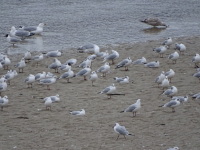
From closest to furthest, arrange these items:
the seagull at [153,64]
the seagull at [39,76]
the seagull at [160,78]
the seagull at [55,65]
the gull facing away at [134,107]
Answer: the gull facing away at [134,107]
the seagull at [160,78]
the seagull at [39,76]
the seagull at [55,65]
the seagull at [153,64]

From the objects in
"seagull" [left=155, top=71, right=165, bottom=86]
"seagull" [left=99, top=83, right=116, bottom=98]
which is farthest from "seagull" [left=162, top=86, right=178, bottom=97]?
"seagull" [left=99, top=83, right=116, bottom=98]

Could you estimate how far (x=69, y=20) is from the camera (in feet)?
80.6

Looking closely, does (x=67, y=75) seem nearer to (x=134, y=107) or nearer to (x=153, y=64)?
(x=153, y=64)

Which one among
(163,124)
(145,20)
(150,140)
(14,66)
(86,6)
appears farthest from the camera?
(86,6)

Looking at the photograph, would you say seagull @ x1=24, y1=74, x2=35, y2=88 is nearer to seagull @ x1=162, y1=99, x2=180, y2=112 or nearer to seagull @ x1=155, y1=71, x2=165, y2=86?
seagull @ x1=155, y1=71, x2=165, y2=86

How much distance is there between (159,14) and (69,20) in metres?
4.89

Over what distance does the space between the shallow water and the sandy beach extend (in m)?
4.15

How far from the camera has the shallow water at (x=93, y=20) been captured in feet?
66.9

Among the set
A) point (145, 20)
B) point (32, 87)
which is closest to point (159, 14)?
point (145, 20)

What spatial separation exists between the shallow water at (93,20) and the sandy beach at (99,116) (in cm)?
415

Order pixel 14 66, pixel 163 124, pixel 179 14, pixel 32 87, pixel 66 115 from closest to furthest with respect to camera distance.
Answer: pixel 163 124 → pixel 66 115 → pixel 32 87 → pixel 14 66 → pixel 179 14

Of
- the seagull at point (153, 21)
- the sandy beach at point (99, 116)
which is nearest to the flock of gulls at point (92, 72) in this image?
the sandy beach at point (99, 116)

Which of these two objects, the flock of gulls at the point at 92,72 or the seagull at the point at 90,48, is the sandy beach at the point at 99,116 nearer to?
the flock of gulls at the point at 92,72

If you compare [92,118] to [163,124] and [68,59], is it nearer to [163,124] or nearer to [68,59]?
[163,124]
